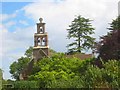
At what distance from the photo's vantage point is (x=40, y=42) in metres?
61.2

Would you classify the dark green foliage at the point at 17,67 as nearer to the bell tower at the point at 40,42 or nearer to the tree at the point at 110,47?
the bell tower at the point at 40,42

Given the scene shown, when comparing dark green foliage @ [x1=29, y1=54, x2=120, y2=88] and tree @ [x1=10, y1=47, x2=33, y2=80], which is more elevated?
tree @ [x1=10, y1=47, x2=33, y2=80]

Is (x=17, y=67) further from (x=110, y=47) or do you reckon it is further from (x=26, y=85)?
(x=110, y=47)

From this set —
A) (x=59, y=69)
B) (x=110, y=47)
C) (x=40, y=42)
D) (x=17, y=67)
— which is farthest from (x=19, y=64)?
(x=110, y=47)

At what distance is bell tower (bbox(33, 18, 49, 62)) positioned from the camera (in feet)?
194

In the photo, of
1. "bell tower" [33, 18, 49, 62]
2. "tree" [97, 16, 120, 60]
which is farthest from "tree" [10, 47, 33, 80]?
"tree" [97, 16, 120, 60]

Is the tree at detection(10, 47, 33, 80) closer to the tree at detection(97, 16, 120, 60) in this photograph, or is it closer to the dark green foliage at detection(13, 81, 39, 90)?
the dark green foliage at detection(13, 81, 39, 90)

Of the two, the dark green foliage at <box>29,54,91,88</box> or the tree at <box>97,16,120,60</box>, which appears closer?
the tree at <box>97,16,120,60</box>

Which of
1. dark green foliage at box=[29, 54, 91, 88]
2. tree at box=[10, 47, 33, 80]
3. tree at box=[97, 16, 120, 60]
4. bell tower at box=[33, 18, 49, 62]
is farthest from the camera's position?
tree at box=[10, 47, 33, 80]

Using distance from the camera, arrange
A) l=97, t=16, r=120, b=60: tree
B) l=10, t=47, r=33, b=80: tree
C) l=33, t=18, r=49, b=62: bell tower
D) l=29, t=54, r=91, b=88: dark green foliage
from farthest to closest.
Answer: l=10, t=47, r=33, b=80: tree < l=33, t=18, r=49, b=62: bell tower < l=29, t=54, r=91, b=88: dark green foliage < l=97, t=16, r=120, b=60: tree

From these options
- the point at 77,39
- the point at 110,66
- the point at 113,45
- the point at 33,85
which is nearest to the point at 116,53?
the point at 113,45

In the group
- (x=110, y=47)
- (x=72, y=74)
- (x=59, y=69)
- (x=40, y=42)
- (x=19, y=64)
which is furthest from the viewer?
(x=19, y=64)

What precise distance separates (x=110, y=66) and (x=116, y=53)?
935 centimetres

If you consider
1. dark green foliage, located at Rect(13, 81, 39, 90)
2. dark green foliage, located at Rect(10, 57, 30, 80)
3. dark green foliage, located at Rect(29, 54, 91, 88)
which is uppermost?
dark green foliage, located at Rect(10, 57, 30, 80)
